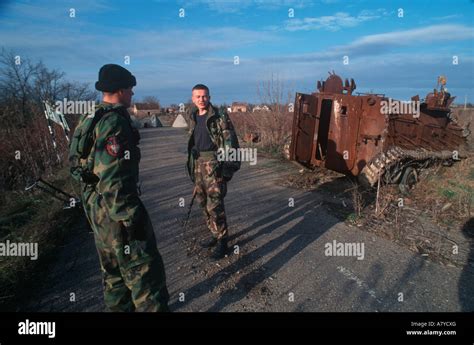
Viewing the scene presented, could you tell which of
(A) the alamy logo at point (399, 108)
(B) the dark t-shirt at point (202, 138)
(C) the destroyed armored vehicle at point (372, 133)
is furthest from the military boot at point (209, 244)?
(A) the alamy logo at point (399, 108)

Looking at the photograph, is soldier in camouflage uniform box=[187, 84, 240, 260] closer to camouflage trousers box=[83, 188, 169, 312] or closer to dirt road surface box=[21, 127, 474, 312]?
dirt road surface box=[21, 127, 474, 312]

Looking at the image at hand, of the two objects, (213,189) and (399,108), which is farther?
(399,108)

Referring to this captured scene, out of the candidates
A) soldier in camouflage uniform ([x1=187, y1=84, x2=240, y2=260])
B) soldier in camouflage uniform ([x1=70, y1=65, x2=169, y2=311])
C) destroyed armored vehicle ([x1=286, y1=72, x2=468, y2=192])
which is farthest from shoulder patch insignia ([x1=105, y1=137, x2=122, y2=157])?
destroyed armored vehicle ([x1=286, y1=72, x2=468, y2=192])

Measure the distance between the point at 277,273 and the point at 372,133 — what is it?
4.44 meters

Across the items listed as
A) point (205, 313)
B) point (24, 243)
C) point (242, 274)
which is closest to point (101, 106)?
point (205, 313)

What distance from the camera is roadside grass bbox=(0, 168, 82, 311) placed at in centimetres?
342

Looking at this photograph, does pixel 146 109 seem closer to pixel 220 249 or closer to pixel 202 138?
pixel 202 138

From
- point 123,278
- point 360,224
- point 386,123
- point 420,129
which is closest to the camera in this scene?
point 123,278

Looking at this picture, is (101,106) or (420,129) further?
(420,129)

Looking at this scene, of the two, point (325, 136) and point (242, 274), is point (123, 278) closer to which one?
point (242, 274)

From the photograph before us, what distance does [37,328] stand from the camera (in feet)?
8.21

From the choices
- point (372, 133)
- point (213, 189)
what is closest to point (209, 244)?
point (213, 189)

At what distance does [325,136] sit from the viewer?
28.1ft

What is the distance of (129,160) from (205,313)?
1.68 metres
